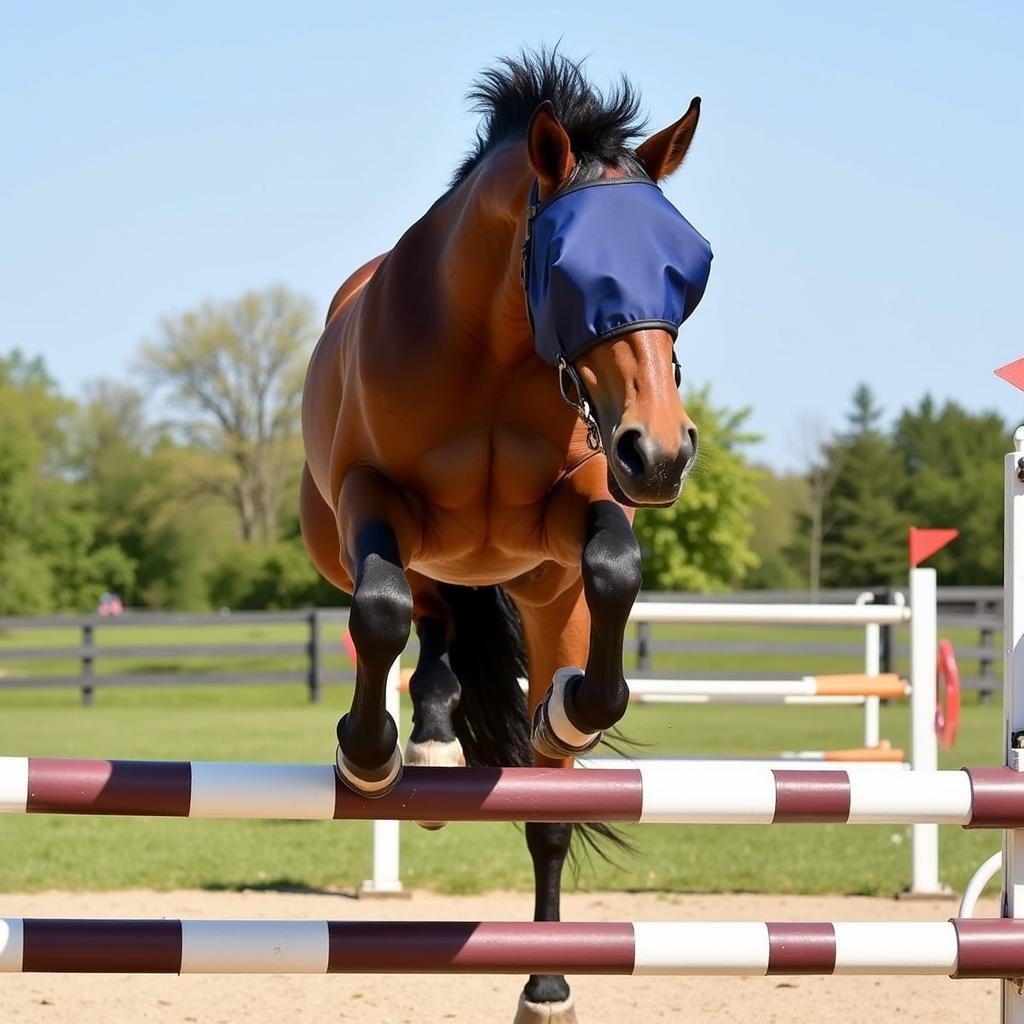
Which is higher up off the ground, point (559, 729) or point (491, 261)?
point (491, 261)

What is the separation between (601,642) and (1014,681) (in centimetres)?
96

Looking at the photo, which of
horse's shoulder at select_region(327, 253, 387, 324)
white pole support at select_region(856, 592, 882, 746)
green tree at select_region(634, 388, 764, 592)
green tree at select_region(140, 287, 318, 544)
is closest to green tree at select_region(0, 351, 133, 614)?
green tree at select_region(140, 287, 318, 544)

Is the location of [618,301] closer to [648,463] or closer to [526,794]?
[648,463]

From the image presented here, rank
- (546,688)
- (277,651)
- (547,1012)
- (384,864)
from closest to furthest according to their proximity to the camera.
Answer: (546,688) → (547,1012) → (384,864) → (277,651)

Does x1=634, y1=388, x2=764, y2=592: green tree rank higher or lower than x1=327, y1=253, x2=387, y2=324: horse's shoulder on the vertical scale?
higher

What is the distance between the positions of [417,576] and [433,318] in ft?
3.57

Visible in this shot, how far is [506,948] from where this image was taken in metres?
2.92

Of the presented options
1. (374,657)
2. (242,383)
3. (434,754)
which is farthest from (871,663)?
(242,383)

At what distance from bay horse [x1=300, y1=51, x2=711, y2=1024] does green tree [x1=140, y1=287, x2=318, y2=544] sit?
1927 inches

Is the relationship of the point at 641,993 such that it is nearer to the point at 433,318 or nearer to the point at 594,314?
the point at 433,318

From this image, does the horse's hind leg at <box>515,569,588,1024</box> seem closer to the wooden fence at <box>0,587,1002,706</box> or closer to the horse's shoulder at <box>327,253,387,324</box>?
the horse's shoulder at <box>327,253,387,324</box>

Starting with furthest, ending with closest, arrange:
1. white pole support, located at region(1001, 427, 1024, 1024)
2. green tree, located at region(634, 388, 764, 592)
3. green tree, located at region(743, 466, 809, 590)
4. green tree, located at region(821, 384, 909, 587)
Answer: green tree, located at region(743, 466, 809, 590) → green tree, located at region(821, 384, 909, 587) → green tree, located at region(634, 388, 764, 592) → white pole support, located at region(1001, 427, 1024, 1024)

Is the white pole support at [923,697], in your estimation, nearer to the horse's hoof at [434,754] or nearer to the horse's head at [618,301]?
the horse's hoof at [434,754]

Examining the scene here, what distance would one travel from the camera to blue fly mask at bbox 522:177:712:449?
2.48 m
